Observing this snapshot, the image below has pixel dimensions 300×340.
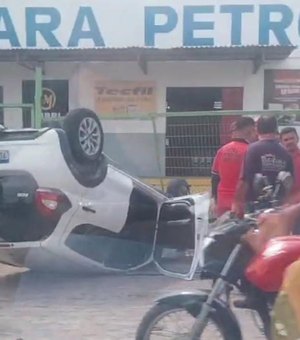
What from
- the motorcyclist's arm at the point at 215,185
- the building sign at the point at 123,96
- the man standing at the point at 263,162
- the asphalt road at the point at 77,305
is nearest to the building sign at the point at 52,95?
the building sign at the point at 123,96

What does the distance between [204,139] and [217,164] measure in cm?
385

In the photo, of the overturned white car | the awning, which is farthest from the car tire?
the awning

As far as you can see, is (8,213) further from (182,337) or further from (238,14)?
(238,14)

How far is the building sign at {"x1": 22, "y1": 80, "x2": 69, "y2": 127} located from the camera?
17.3 meters

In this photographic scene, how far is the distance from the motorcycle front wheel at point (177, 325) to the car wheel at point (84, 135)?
306cm

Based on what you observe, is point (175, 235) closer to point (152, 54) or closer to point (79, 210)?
point (79, 210)

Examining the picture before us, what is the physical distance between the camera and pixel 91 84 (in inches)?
684

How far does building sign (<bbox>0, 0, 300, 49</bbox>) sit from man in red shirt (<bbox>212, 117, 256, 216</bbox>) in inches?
360

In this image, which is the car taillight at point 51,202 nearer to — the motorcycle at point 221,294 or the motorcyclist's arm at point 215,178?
the motorcyclist's arm at point 215,178

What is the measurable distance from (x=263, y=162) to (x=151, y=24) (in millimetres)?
10477

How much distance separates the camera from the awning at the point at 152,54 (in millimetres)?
16375

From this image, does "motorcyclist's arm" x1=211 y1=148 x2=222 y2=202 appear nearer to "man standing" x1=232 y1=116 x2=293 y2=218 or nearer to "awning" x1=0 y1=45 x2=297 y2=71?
"man standing" x1=232 y1=116 x2=293 y2=218

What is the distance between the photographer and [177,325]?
480 centimetres

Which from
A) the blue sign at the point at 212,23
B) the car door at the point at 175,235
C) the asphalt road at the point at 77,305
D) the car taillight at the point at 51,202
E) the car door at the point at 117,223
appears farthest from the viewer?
the blue sign at the point at 212,23
